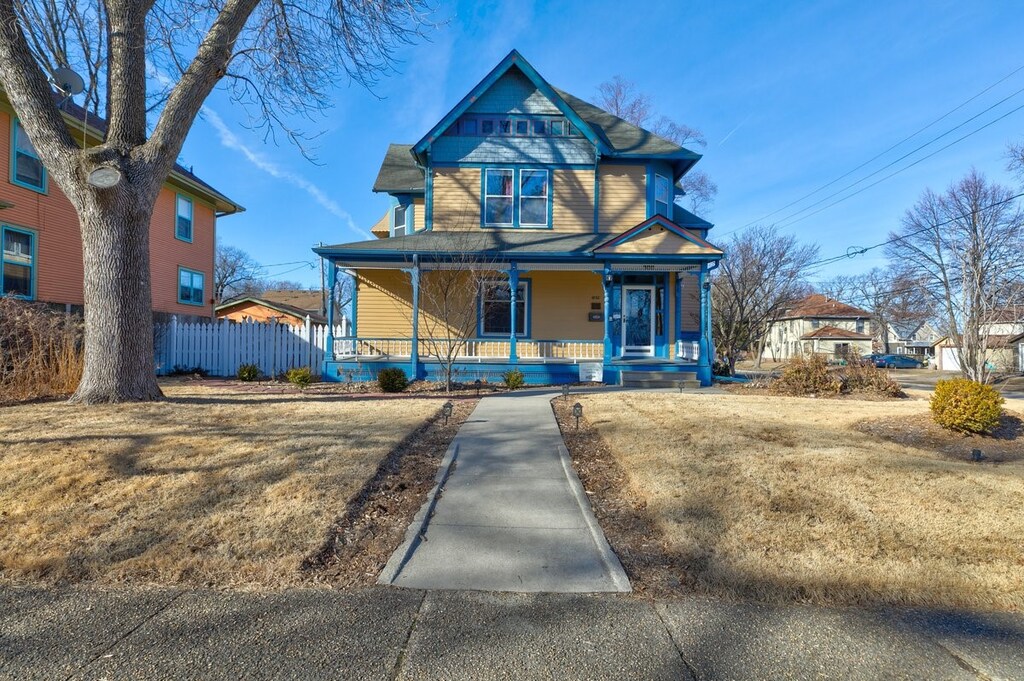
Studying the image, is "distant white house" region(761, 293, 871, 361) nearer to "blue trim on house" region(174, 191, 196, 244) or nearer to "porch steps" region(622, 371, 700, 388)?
"porch steps" region(622, 371, 700, 388)

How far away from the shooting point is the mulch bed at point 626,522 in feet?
11.1

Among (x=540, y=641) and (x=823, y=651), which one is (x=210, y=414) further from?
(x=823, y=651)

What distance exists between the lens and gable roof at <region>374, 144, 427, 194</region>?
1677 centimetres

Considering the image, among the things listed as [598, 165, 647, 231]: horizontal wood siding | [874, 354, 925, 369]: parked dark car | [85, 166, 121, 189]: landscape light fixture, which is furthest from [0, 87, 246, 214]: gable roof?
[874, 354, 925, 369]: parked dark car

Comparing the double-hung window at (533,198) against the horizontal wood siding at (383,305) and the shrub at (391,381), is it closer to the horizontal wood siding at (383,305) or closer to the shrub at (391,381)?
the horizontal wood siding at (383,305)

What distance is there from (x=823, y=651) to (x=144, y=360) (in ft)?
30.6

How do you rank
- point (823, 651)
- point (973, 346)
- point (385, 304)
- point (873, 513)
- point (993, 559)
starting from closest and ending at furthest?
point (823, 651), point (993, 559), point (873, 513), point (973, 346), point (385, 304)

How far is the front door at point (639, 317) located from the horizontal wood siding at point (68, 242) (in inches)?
656

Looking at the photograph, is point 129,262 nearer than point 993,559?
No

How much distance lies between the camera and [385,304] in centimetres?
1605

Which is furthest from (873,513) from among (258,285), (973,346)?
(258,285)

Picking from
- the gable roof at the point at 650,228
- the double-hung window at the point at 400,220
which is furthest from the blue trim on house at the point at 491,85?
the gable roof at the point at 650,228

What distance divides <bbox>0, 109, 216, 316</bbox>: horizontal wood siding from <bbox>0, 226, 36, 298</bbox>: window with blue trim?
0.52 feet

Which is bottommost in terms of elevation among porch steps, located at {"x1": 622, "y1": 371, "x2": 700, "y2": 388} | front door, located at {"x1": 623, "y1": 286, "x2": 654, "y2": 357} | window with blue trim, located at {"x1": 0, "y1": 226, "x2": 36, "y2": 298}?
porch steps, located at {"x1": 622, "y1": 371, "x2": 700, "y2": 388}
